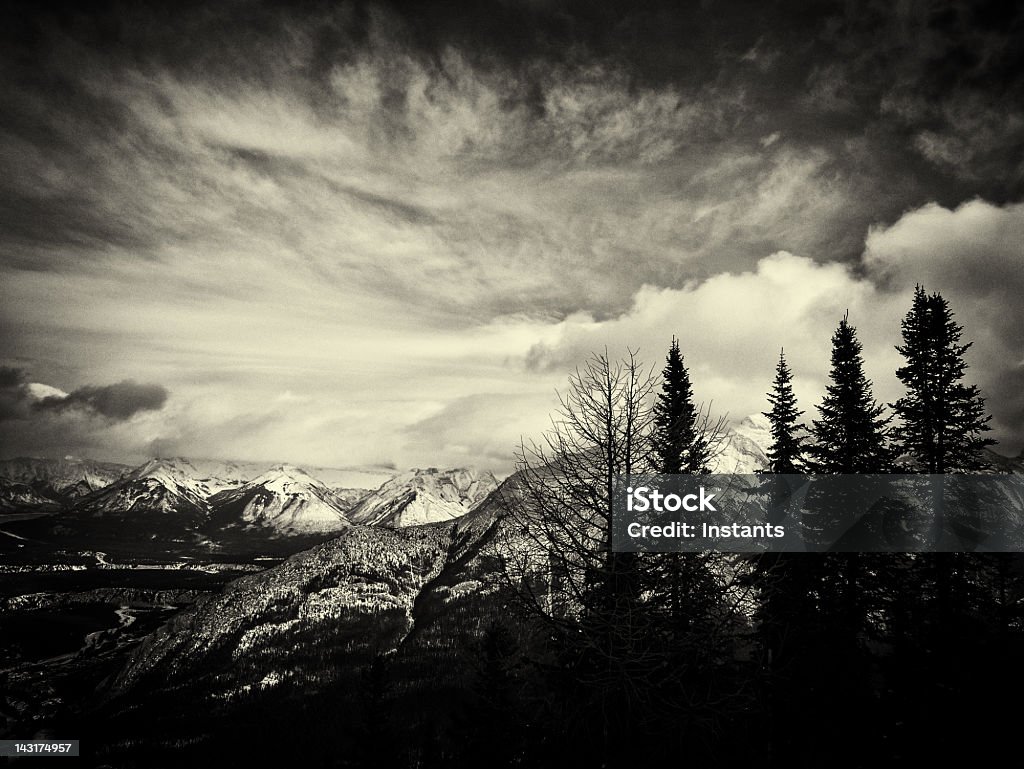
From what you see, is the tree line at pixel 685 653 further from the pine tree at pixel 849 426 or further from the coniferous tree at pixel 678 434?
the pine tree at pixel 849 426

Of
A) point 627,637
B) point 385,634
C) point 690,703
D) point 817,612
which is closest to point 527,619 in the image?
point 627,637

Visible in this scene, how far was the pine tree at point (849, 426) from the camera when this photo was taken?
63.0ft

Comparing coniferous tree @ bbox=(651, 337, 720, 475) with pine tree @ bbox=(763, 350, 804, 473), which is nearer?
coniferous tree @ bbox=(651, 337, 720, 475)

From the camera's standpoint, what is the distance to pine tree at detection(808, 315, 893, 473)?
1919 cm

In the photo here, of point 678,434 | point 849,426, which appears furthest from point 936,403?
point 678,434

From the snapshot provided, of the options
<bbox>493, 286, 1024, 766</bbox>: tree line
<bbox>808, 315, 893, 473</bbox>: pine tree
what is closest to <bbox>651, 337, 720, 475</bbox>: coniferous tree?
<bbox>493, 286, 1024, 766</bbox>: tree line

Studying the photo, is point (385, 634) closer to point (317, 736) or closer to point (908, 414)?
point (317, 736)

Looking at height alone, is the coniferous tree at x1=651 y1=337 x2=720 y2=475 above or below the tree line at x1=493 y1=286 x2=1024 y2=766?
above

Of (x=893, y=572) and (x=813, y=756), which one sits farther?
(x=893, y=572)

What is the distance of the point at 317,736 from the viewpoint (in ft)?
377

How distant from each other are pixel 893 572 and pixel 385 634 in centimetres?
20669

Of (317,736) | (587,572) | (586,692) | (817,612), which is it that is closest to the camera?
(586,692)

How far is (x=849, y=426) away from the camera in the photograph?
19688 mm

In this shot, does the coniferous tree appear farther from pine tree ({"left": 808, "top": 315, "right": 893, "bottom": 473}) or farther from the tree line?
pine tree ({"left": 808, "top": 315, "right": 893, "bottom": 473})
